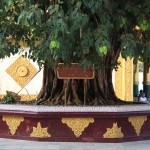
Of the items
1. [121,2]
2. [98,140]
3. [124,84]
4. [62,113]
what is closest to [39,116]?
[62,113]

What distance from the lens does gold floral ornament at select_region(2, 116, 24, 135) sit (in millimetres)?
9187

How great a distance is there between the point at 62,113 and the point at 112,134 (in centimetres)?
105

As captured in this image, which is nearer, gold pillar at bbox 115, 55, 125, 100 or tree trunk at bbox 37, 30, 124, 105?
tree trunk at bbox 37, 30, 124, 105

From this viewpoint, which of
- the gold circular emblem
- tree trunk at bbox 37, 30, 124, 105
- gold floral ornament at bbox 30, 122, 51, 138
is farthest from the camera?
the gold circular emblem

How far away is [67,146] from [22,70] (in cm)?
889

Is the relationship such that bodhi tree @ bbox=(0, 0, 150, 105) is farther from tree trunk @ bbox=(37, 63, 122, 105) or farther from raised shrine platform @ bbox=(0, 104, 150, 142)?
raised shrine platform @ bbox=(0, 104, 150, 142)

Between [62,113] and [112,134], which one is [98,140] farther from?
[62,113]

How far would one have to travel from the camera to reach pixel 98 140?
8.87 meters

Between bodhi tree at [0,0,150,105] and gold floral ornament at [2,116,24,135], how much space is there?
77cm

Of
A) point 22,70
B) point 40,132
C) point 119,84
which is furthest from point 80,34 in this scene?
point 22,70

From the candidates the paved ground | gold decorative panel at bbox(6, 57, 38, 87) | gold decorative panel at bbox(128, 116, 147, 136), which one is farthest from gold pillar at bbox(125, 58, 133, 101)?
the paved ground

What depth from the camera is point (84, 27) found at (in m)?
7.77

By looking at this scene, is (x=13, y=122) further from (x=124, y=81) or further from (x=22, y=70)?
(x=124, y=81)

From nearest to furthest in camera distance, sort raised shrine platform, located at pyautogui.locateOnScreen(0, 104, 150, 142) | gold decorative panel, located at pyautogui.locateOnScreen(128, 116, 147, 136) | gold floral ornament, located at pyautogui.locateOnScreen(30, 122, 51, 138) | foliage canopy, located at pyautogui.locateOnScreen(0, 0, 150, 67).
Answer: foliage canopy, located at pyautogui.locateOnScreen(0, 0, 150, 67), raised shrine platform, located at pyautogui.locateOnScreen(0, 104, 150, 142), gold floral ornament, located at pyautogui.locateOnScreen(30, 122, 51, 138), gold decorative panel, located at pyautogui.locateOnScreen(128, 116, 147, 136)
